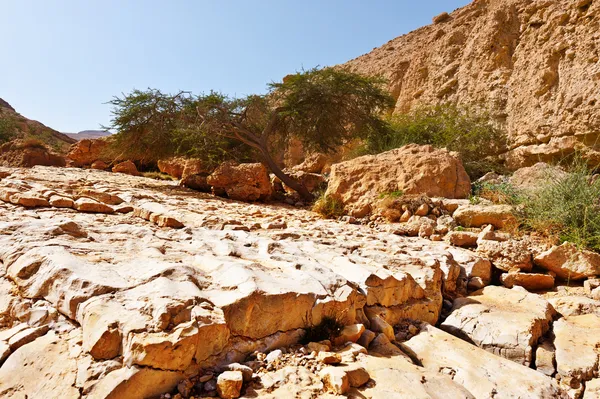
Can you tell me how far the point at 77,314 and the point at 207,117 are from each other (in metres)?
7.54

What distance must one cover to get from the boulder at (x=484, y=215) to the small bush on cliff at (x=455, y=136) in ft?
13.2

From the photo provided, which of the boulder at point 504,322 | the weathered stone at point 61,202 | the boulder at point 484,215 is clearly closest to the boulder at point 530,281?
the boulder at point 504,322

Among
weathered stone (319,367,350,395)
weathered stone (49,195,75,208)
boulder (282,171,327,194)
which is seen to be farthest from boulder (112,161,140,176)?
weathered stone (319,367,350,395)

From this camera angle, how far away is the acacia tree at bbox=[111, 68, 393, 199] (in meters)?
8.61

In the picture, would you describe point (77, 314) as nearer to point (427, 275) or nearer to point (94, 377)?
point (94, 377)

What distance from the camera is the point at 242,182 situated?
7184 mm

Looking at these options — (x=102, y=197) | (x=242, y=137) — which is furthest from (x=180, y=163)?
(x=102, y=197)

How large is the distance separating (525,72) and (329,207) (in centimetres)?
737

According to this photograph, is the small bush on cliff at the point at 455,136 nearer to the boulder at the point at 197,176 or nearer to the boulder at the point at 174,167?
the boulder at the point at 197,176

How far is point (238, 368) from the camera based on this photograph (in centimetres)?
145

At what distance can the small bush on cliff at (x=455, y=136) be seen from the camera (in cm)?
866

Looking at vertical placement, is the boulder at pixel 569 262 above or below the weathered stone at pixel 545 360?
above

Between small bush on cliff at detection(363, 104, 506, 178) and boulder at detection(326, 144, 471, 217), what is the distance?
2649mm

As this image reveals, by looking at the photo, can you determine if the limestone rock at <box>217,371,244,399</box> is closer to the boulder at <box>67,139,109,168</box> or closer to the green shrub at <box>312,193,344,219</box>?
the green shrub at <box>312,193,344,219</box>
